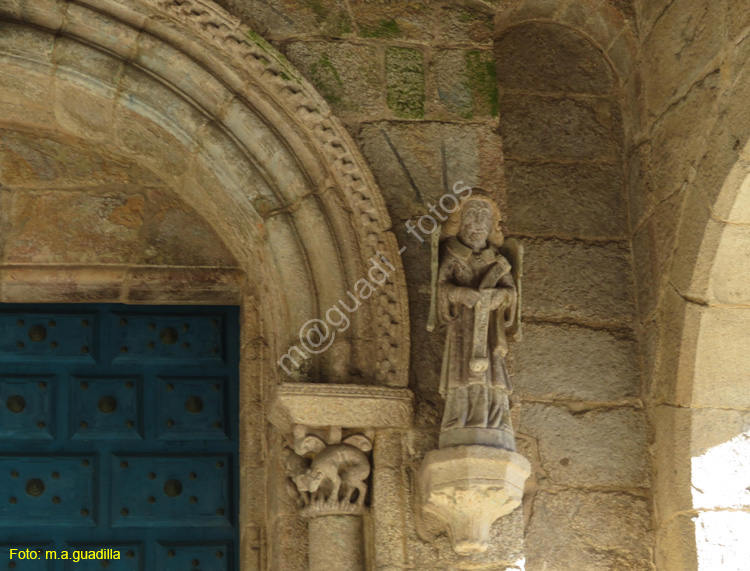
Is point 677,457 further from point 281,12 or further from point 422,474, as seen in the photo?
point 281,12

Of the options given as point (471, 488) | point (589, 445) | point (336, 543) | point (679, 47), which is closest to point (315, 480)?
point (336, 543)

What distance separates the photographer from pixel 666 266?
14.7 ft

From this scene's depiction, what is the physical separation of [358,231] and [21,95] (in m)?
1.21

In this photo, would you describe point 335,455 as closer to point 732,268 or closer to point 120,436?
point 120,436

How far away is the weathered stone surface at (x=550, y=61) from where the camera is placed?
496cm

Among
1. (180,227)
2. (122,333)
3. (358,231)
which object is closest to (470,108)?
(358,231)

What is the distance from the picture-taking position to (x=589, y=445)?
14.6 ft

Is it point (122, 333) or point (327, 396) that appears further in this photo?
point (122, 333)

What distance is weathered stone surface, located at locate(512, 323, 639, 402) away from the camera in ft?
14.7

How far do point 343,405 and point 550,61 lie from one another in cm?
166

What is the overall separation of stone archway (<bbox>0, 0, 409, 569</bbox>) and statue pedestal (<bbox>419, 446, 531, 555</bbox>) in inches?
14.0

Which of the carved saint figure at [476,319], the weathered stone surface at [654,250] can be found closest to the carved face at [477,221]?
the carved saint figure at [476,319]

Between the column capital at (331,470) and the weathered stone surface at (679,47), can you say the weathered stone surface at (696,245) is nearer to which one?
the weathered stone surface at (679,47)

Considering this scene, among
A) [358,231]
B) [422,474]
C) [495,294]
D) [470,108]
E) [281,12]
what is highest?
[281,12]
